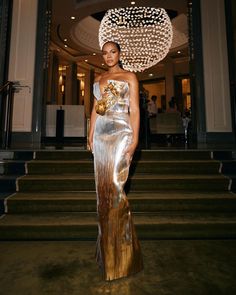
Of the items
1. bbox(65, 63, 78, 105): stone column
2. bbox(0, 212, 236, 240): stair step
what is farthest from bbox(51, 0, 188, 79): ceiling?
bbox(0, 212, 236, 240): stair step

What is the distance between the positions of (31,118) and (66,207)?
328 centimetres

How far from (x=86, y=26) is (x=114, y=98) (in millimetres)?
10510

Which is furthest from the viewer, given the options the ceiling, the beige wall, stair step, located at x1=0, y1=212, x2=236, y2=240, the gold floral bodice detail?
the ceiling

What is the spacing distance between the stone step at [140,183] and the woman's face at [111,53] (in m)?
1.63

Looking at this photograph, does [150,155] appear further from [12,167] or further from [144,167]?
[12,167]

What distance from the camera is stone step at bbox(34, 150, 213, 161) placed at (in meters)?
3.41

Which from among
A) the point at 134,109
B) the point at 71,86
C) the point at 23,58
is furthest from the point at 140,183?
the point at 71,86

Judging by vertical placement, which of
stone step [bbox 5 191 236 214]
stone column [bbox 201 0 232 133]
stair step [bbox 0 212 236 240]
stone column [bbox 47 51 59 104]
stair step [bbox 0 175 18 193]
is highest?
stone column [bbox 47 51 59 104]

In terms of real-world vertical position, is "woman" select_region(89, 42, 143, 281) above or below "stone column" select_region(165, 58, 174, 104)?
below

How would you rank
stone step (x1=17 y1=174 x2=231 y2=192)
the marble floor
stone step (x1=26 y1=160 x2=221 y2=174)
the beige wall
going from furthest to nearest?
1. the beige wall
2. stone step (x1=26 y1=160 x2=221 y2=174)
3. stone step (x1=17 y1=174 x2=231 y2=192)
4. the marble floor

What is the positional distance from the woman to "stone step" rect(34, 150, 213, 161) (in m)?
1.79

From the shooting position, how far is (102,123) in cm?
165

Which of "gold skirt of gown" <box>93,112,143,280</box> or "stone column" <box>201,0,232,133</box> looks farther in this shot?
"stone column" <box>201,0,232,133</box>

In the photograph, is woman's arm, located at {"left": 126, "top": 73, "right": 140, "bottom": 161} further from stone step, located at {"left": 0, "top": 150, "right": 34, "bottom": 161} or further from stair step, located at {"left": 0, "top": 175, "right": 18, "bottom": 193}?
stone step, located at {"left": 0, "top": 150, "right": 34, "bottom": 161}
